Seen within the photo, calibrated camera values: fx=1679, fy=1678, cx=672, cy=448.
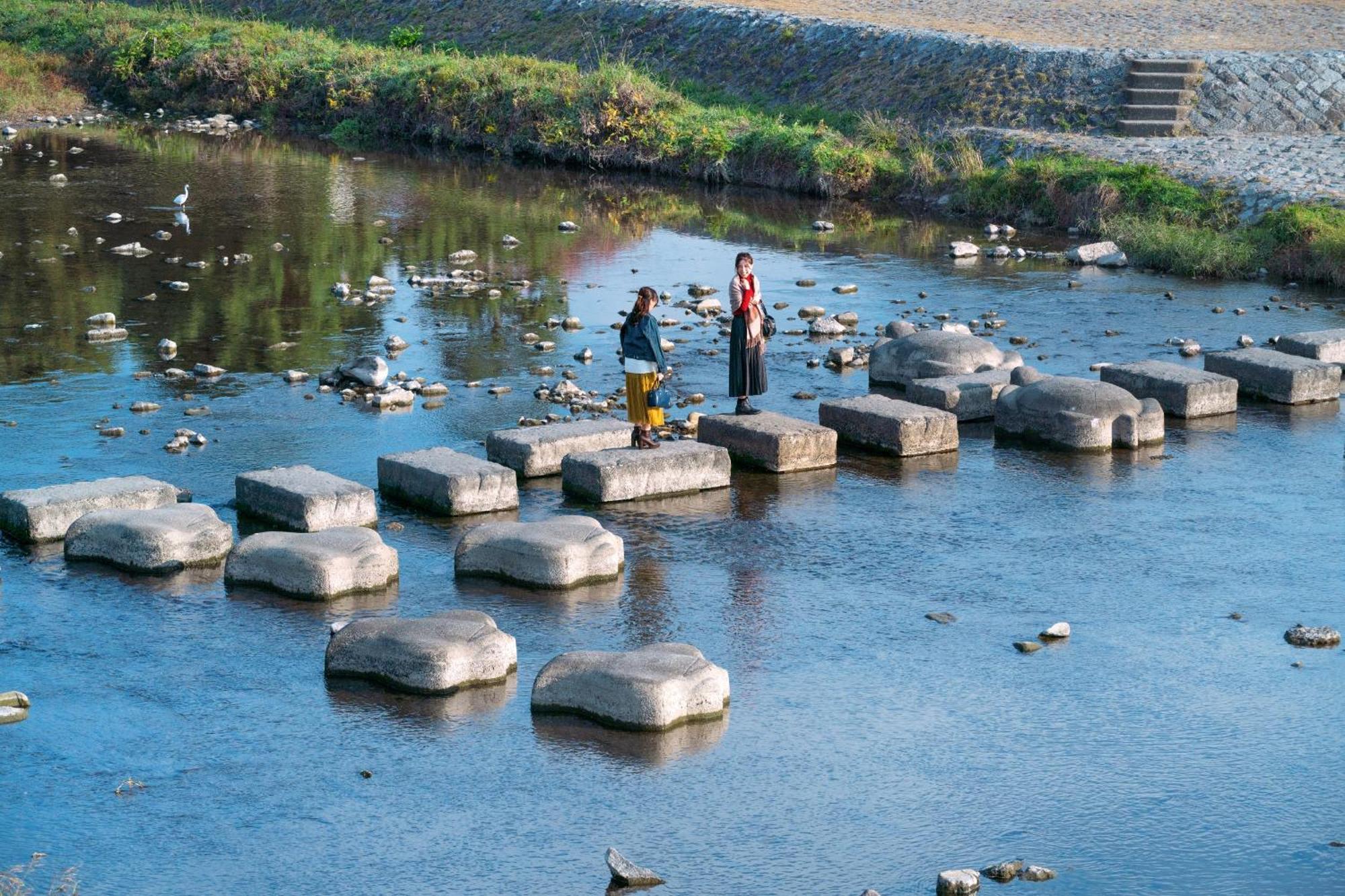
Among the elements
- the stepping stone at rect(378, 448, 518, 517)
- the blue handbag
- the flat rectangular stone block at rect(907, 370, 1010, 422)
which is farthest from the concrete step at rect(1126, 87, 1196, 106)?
the stepping stone at rect(378, 448, 518, 517)

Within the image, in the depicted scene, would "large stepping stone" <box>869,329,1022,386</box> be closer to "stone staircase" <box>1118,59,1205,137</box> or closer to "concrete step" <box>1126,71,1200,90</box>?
"stone staircase" <box>1118,59,1205,137</box>

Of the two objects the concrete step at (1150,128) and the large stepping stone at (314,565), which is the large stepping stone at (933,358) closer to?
the large stepping stone at (314,565)

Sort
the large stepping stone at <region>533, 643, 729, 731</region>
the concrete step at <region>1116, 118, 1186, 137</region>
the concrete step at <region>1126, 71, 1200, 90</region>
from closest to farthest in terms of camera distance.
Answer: the large stepping stone at <region>533, 643, 729, 731</region> → the concrete step at <region>1116, 118, 1186, 137</region> → the concrete step at <region>1126, 71, 1200, 90</region>

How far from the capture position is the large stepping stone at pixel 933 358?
17.5 metres

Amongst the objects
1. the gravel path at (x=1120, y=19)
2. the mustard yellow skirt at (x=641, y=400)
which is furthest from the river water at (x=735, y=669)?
the gravel path at (x=1120, y=19)

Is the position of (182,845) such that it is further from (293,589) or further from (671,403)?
(671,403)

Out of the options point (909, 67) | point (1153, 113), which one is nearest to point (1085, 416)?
point (1153, 113)

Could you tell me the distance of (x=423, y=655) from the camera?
9609 millimetres

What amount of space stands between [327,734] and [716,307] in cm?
1311

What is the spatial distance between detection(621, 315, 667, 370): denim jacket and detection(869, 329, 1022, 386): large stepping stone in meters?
4.29

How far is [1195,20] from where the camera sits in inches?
1559

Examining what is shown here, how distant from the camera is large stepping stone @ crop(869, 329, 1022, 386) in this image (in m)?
17.5

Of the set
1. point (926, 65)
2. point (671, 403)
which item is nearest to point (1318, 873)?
point (671, 403)

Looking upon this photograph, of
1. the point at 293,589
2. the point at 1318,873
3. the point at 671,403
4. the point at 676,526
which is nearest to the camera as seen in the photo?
the point at 1318,873
